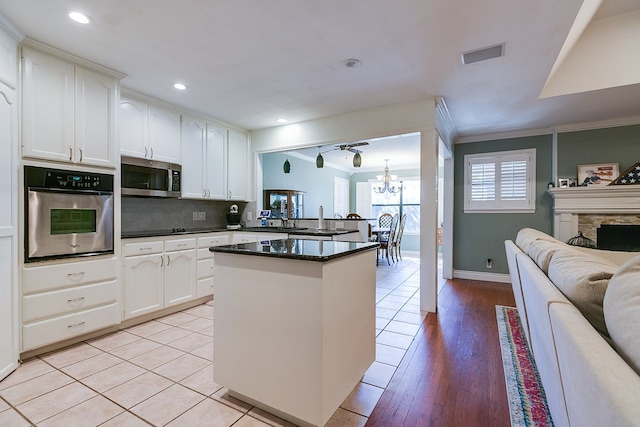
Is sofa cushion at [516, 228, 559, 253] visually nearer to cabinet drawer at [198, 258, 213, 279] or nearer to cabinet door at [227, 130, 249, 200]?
cabinet drawer at [198, 258, 213, 279]

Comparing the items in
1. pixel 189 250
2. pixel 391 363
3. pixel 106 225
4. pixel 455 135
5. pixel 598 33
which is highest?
pixel 598 33

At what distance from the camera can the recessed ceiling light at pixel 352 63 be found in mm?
2613

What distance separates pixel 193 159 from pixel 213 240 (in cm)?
110

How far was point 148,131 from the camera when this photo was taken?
3.45 meters

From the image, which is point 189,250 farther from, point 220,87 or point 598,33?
point 598,33

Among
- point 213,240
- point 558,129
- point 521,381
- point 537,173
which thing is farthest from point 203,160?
point 558,129

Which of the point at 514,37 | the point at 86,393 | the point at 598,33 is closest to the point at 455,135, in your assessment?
the point at 598,33

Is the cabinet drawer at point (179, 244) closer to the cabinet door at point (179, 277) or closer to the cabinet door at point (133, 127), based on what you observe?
the cabinet door at point (179, 277)

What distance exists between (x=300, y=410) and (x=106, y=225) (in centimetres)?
242

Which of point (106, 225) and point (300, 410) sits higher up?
point (106, 225)

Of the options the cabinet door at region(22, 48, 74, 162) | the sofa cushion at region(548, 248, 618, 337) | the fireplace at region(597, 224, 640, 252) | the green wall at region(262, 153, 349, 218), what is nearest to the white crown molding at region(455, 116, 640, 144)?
the fireplace at region(597, 224, 640, 252)

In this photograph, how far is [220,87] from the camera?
3227mm

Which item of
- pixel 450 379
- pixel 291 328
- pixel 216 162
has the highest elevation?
pixel 216 162

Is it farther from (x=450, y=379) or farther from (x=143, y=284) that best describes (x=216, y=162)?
(x=450, y=379)
